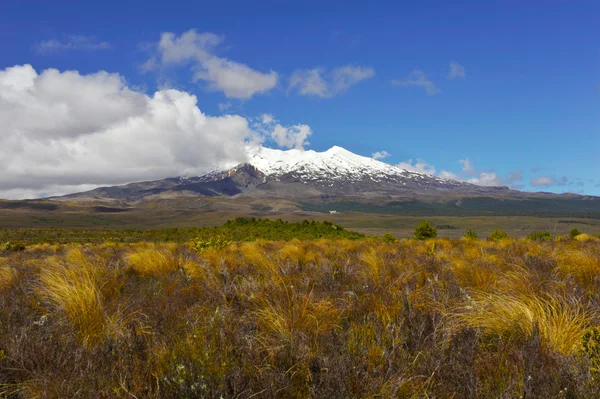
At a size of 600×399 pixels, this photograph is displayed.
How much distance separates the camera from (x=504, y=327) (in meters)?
3.78

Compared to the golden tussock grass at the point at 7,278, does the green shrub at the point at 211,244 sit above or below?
below

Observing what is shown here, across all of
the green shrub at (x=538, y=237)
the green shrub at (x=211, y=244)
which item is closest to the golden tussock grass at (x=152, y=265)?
the green shrub at (x=211, y=244)

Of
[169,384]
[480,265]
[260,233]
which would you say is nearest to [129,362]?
[169,384]

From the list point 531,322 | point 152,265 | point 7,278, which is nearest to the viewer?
point 531,322

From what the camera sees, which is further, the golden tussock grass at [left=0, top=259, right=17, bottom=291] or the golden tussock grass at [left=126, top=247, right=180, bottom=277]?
the golden tussock grass at [left=126, top=247, right=180, bottom=277]

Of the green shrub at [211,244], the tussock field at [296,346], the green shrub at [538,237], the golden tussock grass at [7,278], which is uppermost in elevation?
the tussock field at [296,346]

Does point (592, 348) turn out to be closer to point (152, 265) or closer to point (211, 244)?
point (152, 265)

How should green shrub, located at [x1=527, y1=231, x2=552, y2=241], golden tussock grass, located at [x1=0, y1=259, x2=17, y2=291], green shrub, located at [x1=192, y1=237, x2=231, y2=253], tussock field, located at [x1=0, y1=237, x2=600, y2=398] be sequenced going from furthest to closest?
green shrub, located at [x1=527, y1=231, x2=552, y2=241]
green shrub, located at [x1=192, y1=237, x2=231, y2=253]
golden tussock grass, located at [x1=0, y1=259, x2=17, y2=291]
tussock field, located at [x1=0, y1=237, x2=600, y2=398]

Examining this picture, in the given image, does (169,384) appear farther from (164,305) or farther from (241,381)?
(164,305)

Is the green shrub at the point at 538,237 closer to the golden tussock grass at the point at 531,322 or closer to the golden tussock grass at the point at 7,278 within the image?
the golden tussock grass at the point at 531,322

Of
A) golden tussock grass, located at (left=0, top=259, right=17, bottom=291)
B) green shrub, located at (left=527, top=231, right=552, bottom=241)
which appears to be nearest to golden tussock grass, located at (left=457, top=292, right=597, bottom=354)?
golden tussock grass, located at (left=0, top=259, right=17, bottom=291)

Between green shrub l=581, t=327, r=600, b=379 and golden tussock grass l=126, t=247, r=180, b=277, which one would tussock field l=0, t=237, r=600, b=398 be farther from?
golden tussock grass l=126, t=247, r=180, b=277

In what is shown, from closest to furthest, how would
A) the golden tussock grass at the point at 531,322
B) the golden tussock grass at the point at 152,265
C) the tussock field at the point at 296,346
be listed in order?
the tussock field at the point at 296,346
the golden tussock grass at the point at 531,322
the golden tussock grass at the point at 152,265

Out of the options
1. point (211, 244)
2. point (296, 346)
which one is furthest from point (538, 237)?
point (296, 346)
